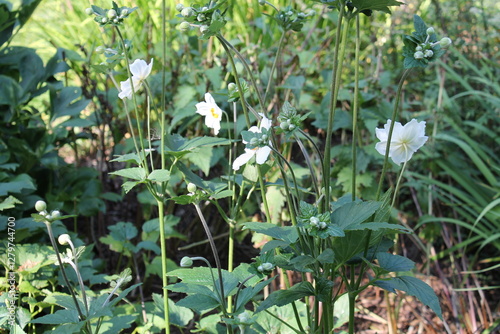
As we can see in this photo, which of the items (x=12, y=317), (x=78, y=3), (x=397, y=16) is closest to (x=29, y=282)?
(x=12, y=317)

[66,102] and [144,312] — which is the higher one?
[66,102]

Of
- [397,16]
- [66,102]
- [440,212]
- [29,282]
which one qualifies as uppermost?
[397,16]

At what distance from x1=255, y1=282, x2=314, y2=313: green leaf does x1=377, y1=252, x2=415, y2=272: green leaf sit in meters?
0.14

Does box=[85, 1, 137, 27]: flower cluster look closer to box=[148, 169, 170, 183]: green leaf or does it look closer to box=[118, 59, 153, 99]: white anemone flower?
box=[118, 59, 153, 99]: white anemone flower

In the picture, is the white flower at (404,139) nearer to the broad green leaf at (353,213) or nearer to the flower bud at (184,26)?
the broad green leaf at (353,213)

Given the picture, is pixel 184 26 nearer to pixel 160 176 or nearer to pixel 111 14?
pixel 111 14

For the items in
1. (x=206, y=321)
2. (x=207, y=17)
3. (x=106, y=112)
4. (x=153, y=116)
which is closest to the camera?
(x=207, y=17)

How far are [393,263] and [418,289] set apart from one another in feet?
0.23

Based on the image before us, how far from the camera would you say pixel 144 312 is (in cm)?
130

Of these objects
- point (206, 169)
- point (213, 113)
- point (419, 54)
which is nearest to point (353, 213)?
point (419, 54)

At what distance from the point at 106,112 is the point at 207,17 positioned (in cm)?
126

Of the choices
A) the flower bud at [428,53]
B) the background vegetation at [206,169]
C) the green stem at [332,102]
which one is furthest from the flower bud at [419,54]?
the background vegetation at [206,169]

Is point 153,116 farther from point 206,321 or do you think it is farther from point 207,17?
point 207,17

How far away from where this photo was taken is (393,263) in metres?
0.89
